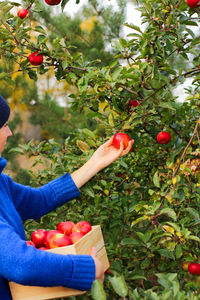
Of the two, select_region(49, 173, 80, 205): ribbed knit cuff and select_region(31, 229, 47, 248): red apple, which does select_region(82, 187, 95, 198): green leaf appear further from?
select_region(31, 229, 47, 248): red apple

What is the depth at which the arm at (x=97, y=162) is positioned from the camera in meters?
1.65

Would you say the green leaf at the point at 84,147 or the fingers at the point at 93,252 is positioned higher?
the green leaf at the point at 84,147

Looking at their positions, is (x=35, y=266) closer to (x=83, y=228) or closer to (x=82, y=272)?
(x=82, y=272)

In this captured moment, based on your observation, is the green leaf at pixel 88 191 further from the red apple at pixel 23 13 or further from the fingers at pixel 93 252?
the red apple at pixel 23 13

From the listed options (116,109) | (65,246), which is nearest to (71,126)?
(116,109)

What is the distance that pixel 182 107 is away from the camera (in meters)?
1.92

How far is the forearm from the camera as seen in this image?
1.65m

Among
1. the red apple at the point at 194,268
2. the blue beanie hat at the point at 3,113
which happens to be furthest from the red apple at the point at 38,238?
the red apple at the point at 194,268

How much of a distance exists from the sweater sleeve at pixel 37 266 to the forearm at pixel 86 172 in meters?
0.54

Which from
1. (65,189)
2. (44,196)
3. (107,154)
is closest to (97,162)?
(107,154)

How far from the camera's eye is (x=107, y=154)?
1683mm

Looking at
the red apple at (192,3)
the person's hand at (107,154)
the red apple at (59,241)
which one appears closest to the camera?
the red apple at (59,241)

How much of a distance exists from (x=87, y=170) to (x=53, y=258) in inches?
23.6

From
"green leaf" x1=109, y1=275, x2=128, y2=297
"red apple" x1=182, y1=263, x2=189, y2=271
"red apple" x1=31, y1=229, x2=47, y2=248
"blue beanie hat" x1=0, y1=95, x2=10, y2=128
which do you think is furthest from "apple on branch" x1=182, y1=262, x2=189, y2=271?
"blue beanie hat" x1=0, y1=95, x2=10, y2=128
